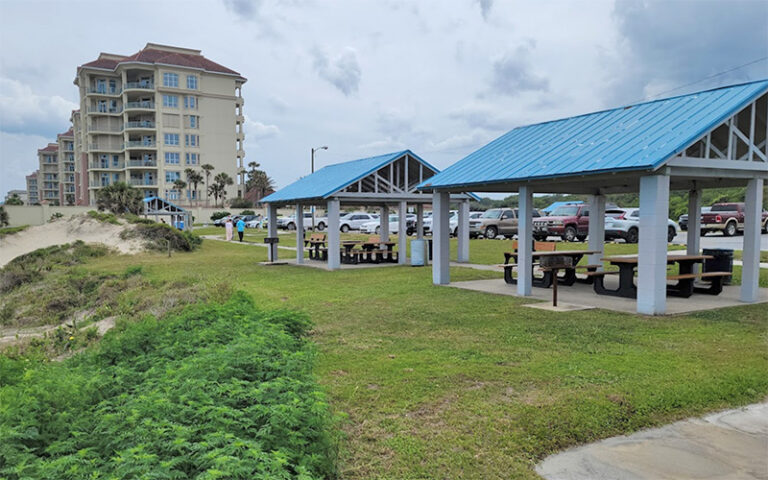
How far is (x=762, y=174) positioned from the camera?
1133cm

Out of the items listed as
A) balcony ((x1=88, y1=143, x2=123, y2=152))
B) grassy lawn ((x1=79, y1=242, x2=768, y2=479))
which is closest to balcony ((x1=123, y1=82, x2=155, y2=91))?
balcony ((x1=88, y1=143, x2=123, y2=152))

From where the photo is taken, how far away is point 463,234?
21.7 meters

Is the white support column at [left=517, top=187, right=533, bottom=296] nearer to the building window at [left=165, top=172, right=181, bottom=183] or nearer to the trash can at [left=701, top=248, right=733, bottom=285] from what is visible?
the trash can at [left=701, top=248, right=733, bottom=285]

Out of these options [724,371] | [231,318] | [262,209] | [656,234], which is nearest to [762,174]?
[656,234]

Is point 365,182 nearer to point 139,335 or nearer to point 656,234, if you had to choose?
point 656,234

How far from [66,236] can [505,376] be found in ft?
108

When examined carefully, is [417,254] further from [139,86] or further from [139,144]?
[139,86]

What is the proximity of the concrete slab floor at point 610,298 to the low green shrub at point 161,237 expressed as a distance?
2053cm

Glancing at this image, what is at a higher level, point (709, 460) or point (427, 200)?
point (427, 200)

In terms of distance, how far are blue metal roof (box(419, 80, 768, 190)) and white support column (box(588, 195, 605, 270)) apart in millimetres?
2940

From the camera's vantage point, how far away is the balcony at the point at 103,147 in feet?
269

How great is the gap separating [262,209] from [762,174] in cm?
7625

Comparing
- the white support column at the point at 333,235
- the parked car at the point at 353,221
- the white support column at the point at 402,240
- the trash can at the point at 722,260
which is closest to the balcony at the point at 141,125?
the parked car at the point at 353,221

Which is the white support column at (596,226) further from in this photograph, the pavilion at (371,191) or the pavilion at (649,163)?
the pavilion at (371,191)
